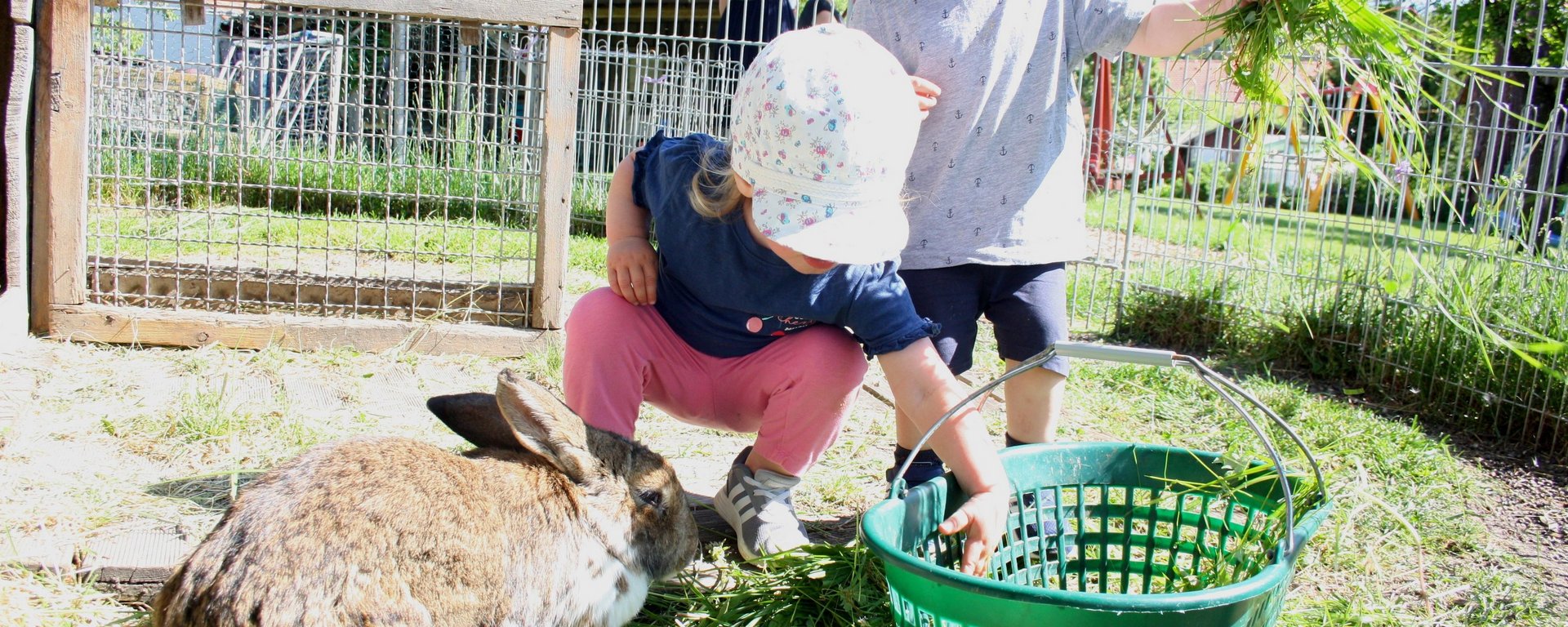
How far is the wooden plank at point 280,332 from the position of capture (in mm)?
4285

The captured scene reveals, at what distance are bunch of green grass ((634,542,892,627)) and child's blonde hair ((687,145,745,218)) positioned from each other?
0.77 meters

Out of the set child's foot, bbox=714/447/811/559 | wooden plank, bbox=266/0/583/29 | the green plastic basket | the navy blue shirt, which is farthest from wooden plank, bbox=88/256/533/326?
the green plastic basket

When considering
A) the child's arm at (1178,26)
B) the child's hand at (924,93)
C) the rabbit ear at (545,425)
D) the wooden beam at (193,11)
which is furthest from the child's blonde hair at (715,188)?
the wooden beam at (193,11)

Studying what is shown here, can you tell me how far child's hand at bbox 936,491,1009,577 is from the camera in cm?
217

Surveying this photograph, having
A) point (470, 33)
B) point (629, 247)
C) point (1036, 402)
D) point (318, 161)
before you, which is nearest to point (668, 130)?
point (470, 33)

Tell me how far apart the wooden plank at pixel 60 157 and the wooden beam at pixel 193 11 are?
0.30 meters

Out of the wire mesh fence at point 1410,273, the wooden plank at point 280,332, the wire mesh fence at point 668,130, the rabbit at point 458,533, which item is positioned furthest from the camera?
the wire mesh fence at point 668,130

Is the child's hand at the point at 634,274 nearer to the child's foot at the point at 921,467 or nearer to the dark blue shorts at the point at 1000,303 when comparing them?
the dark blue shorts at the point at 1000,303

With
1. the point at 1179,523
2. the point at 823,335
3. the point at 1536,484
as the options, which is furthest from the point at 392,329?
the point at 1536,484

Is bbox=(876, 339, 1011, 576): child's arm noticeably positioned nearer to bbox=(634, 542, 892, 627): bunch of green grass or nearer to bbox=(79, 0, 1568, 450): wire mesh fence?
bbox=(634, 542, 892, 627): bunch of green grass

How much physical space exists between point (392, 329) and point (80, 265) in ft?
A: 3.50

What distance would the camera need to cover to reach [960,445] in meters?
2.32

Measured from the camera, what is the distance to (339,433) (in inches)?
134

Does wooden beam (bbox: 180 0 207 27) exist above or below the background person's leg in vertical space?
above
